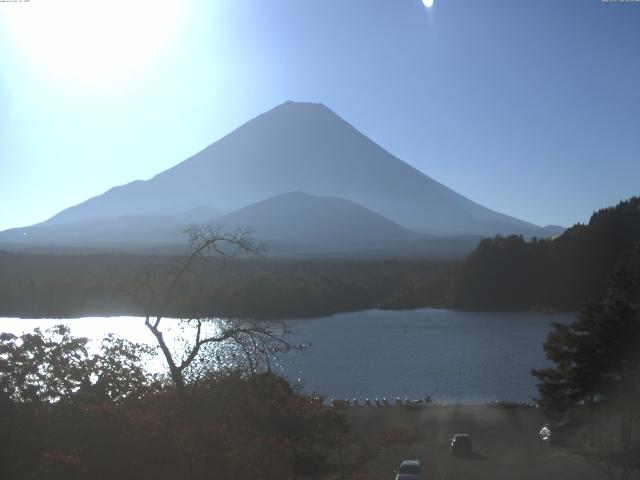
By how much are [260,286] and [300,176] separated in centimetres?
12690

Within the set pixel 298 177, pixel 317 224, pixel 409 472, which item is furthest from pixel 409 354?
pixel 298 177

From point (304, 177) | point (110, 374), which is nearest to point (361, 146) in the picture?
point (304, 177)

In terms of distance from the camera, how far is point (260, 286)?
40.8m

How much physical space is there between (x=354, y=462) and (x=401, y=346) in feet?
61.2

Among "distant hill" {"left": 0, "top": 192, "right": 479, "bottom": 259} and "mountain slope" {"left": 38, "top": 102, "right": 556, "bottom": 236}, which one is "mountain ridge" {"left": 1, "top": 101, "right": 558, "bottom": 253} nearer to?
"mountain slope" {"left": 38, "top": 102, "right": 556, "bottom": 236}

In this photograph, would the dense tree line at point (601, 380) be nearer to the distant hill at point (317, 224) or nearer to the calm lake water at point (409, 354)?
the calm lake water at point (409, 354)

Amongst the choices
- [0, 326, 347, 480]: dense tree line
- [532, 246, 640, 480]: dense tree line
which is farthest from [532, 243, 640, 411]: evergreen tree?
[0, 326, 347, 480]: dense tree line

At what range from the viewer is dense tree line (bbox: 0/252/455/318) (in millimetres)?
21969

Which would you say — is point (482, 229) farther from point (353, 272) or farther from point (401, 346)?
A: point (401, 346)

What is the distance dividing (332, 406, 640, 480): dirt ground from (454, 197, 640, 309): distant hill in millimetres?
32799

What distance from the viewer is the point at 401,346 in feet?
103

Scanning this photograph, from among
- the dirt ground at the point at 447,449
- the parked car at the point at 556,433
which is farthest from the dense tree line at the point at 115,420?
the parked car at the point at 556,433

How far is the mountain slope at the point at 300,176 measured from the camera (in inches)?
6462

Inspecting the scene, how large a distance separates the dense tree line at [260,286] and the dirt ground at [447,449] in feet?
15.9
